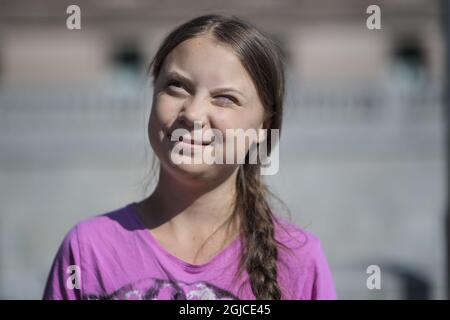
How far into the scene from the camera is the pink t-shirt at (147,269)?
1662mm

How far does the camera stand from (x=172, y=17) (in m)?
21.1

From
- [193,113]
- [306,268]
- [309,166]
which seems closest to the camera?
[193,113]

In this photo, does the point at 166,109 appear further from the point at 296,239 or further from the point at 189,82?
the point at 296,239

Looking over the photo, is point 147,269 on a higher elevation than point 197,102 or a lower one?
lower

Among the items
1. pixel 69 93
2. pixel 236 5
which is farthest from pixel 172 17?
pixel 69 93

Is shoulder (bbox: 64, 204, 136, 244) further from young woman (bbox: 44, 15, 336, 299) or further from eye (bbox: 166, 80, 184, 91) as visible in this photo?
eye (bbox: 166, 80, 184, 91)

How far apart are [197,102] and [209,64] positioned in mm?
87

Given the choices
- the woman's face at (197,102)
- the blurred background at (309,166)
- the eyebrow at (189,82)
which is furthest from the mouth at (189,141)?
the blurred background at (309,166)

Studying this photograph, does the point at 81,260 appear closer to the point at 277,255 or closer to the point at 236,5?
the point at 277,255

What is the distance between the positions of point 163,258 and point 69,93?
447 inches

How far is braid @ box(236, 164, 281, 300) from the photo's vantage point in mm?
1684

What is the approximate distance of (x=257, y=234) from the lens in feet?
5.72

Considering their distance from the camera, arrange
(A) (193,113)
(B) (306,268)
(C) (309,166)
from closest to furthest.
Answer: (A) (193,113)
(B) (306,268)
(C) (309,166)

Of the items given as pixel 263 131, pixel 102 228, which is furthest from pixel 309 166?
pixel 102 228
